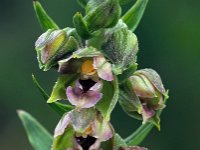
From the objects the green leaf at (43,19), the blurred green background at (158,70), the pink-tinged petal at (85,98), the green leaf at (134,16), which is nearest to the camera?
the pink-tinged petal at (85,98)

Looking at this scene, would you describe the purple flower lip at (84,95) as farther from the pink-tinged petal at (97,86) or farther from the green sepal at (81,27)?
the green sepal at (81,27)

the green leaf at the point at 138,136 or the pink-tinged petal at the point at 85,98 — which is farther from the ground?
the pink-tinged petal at the point at 85,98

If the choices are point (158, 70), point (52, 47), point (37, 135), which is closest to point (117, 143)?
point (52, 47)

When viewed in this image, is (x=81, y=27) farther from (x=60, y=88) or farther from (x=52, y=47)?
(x=60, y=88)

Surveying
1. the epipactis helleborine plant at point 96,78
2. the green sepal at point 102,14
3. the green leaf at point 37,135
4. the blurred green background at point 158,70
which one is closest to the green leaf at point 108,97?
the epipactis helleborine plant at point 96,78

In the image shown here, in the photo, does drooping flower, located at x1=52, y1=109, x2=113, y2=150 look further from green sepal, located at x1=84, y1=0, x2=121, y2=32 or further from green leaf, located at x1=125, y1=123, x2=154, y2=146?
green leaf, located at x1=125, y1=123, x2=154, y2=146

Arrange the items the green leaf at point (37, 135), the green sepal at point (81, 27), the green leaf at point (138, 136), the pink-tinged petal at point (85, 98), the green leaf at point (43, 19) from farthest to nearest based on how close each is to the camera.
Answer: the green leaf at point (37, 135), the green leaf at point (138, 136), the green leaf at point (43, 19), the green sepal at point (81, 27), the pink-tinged petal at point (85, 98)

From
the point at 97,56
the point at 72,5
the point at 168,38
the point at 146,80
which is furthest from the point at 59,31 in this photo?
the point at 168,38
